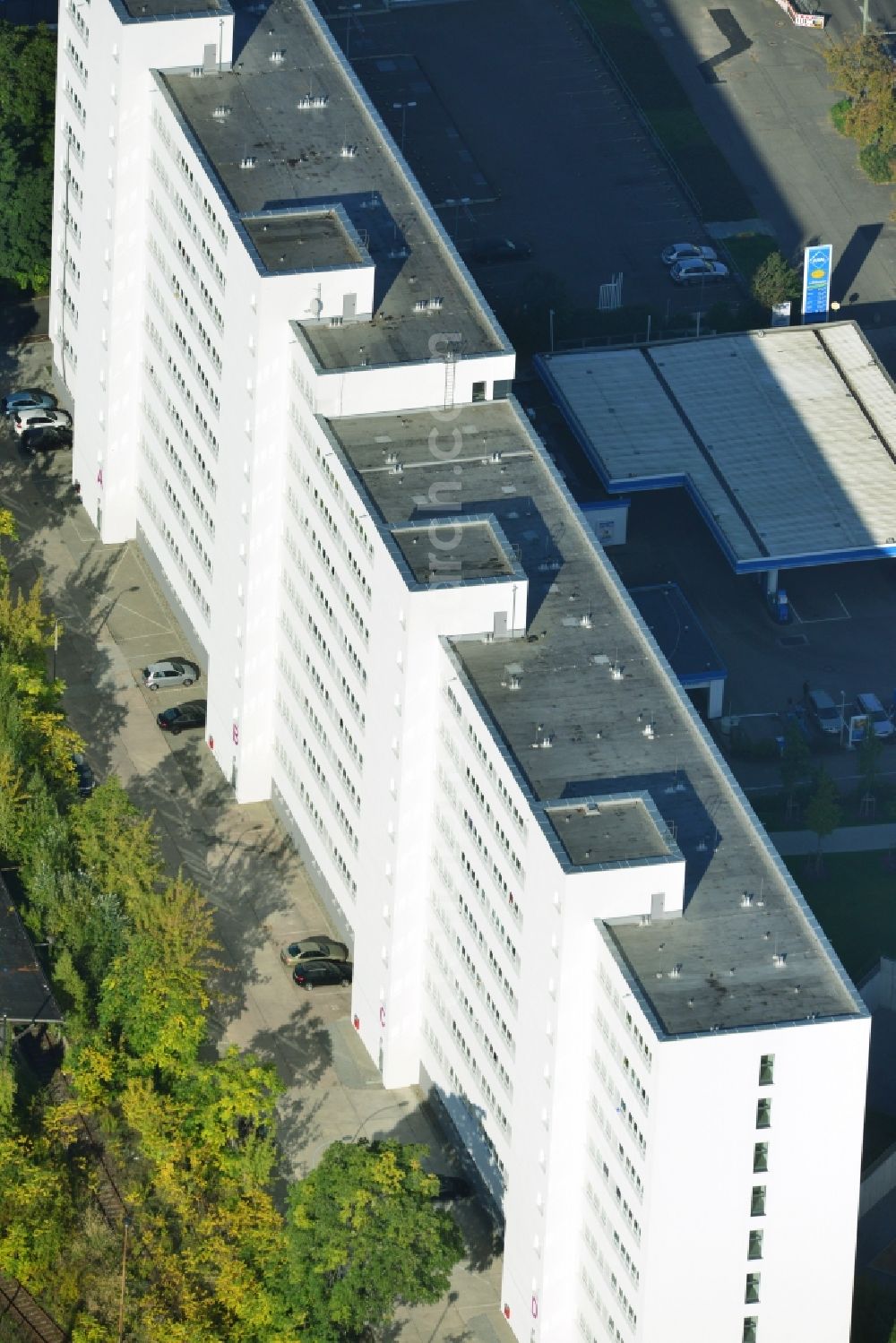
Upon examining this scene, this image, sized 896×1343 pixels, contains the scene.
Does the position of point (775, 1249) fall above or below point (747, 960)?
below

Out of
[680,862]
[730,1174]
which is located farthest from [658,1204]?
[680,862]

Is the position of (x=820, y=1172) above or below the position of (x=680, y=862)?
below

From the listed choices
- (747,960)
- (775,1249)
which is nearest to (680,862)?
(747,960)

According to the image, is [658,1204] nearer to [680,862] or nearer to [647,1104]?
[647,1104]

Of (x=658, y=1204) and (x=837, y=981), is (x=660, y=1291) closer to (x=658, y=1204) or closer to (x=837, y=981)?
(x=658, y=1204)

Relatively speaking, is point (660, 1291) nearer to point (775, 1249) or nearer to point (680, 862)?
point (775, 1249)

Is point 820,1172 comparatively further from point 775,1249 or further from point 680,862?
point 680,862

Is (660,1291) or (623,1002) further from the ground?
(623,1002)
